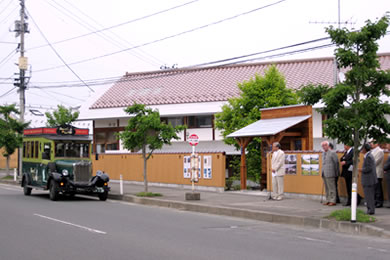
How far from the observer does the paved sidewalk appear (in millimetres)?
11734

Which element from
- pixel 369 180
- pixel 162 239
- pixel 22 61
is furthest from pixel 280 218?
pixel 22 61

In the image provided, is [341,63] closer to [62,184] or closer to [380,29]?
[380,29]

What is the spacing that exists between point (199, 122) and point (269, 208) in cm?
1896

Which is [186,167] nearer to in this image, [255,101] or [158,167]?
[158,167]

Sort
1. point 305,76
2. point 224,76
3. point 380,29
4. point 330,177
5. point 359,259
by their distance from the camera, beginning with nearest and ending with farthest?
point 359,259 → point 380,29 → point 330,177 → point 305,76 → point 224,76

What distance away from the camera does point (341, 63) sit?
1264cm

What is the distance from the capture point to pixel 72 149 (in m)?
20.8

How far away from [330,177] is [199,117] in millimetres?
19012

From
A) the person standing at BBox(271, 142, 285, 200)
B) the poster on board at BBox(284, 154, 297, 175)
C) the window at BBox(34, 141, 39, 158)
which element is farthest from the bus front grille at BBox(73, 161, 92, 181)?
the poster on board at BBox(284, 154, 297, 175)

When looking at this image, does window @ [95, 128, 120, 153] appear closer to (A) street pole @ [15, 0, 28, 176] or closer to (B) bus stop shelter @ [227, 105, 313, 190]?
(A) street pole @ [15, 0, 28, 176]

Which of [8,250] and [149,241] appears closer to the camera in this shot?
[8,250]

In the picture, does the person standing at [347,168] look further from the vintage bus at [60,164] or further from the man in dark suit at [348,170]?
the vintage bus at [60,164]

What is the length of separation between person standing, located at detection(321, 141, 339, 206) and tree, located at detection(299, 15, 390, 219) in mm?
2760

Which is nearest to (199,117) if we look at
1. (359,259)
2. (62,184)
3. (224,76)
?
(224,76)
